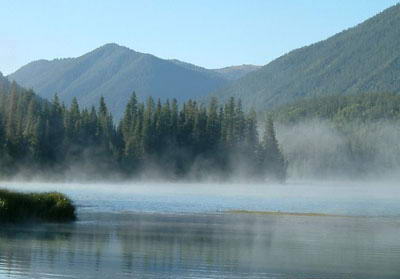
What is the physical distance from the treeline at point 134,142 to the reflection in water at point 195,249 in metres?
93.6

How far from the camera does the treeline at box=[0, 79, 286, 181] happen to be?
146250 millimetres

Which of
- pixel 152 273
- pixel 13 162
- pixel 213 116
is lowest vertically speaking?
pixel 152 273

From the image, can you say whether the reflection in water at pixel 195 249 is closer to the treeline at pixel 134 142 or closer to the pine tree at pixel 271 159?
the treeline at pixel 134 142

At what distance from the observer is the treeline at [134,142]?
480 ft

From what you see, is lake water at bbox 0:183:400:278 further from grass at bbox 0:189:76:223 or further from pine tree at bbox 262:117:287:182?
pine tree at bbox 262:117:287:182

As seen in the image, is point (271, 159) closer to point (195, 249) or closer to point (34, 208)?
point (34, 208)

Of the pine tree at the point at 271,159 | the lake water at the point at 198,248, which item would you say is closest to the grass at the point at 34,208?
the lake water at the point at 198,248

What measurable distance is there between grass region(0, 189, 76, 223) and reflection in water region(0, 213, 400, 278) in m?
1.41

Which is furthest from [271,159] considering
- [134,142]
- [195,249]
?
[195,249]

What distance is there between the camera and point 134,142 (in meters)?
161

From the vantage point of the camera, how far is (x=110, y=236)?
4084 cm

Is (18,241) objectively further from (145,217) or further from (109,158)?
(109,158)

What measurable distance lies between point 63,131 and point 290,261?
126m

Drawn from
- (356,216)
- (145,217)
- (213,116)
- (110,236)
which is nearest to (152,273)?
(110,236)
